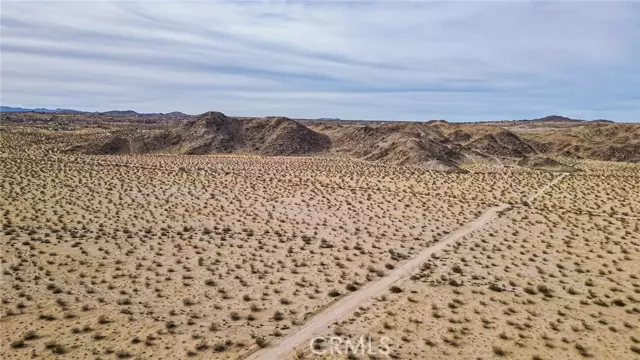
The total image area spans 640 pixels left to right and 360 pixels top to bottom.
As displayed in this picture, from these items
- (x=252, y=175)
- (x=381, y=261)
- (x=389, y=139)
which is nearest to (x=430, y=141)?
(x=389, y=139)

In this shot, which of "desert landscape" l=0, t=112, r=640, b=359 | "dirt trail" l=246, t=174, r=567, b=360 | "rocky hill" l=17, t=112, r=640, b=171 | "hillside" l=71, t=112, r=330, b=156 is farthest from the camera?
"hillside" l=71, t=112, r=330, b=156

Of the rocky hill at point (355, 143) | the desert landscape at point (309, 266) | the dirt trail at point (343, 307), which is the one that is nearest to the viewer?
the dirt trail at point (343, 307)

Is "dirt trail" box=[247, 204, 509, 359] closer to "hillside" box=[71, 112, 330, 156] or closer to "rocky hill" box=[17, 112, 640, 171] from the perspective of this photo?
"rocky hill" box=[17, 112, 640, 171]

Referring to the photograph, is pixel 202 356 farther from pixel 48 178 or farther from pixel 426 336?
pixel 48 178

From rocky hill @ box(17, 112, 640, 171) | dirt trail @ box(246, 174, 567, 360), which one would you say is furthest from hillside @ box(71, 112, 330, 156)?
dirt trail @ box(246, 174, 567, 360)

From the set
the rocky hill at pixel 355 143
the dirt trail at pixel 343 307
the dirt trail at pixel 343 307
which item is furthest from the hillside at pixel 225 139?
the dirt trail at pixel 343 307

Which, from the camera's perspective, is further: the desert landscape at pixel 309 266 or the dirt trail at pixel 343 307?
the desert landscape at pixel 309 266

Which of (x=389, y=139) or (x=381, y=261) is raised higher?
(x=389, y=139)

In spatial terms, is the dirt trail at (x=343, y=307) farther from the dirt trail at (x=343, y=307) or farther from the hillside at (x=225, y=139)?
the hillside at (x=225, y=139)
